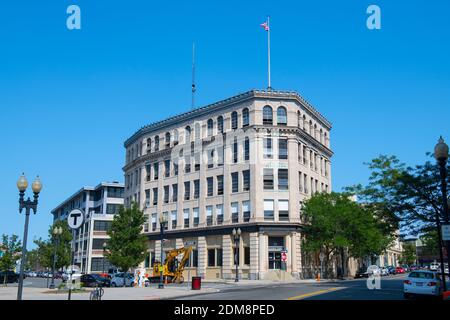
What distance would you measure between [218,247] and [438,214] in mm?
32855

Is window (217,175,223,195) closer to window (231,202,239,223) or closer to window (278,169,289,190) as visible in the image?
window (231,202,239,223)

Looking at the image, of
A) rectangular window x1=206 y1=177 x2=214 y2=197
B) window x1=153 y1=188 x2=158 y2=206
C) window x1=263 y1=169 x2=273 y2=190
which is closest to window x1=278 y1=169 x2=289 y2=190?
window x1=263 y1=169 x2=273 y2=190

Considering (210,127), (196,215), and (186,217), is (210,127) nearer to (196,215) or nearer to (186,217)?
(196,215)

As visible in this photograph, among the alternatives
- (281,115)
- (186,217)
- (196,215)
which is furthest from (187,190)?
(281,115)

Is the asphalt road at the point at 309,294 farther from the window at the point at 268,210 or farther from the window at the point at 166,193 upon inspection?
the window at the point at 166,193

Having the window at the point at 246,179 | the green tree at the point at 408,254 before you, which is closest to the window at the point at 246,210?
the window at the point at 246,179

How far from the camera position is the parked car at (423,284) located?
23.2 meters

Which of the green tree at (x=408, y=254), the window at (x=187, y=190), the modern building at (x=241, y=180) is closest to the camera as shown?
the modern building at (x=241, y=180)

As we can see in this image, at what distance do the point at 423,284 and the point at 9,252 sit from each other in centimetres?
4679

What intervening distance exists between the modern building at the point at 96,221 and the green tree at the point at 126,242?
1634 inches

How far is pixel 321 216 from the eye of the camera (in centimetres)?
5591

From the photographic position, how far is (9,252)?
5453cm
